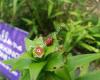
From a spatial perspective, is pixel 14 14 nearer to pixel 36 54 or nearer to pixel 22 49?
pixel 22 49

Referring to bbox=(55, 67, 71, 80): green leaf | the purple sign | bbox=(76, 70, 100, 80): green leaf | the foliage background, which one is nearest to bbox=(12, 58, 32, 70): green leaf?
bbox=(55, 67, 71, 80): green leaf

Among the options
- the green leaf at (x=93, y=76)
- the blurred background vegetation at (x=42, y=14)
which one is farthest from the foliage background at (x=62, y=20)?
the green leaf at (x=93, y=76)

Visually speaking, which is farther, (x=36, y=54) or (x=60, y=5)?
(x=60, y=5)

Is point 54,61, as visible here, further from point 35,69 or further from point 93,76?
point 93,76

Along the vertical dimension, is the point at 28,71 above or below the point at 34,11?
above

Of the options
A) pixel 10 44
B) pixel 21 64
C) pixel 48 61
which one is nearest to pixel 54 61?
pixel 48 61

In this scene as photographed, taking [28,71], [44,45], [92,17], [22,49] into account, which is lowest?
[22,49]

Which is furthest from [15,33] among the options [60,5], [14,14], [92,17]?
[92,17]

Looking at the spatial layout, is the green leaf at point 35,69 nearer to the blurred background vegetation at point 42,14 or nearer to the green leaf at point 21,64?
the green leaf at point 21,64
